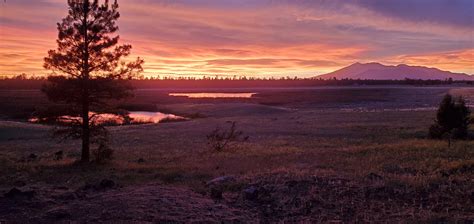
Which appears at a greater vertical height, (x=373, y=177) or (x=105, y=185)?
(x=373, y=177)

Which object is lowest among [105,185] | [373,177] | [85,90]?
[105,185]

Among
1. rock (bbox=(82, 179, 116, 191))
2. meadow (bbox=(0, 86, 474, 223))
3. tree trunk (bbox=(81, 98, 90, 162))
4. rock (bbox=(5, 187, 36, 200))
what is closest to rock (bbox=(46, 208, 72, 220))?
meadow (bbox=(0, 86, 474, 223))

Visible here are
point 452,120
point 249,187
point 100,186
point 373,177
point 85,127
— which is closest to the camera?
point 249,187

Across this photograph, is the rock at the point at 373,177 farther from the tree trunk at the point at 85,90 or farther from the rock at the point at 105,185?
the tree trunk at the point at 85,90

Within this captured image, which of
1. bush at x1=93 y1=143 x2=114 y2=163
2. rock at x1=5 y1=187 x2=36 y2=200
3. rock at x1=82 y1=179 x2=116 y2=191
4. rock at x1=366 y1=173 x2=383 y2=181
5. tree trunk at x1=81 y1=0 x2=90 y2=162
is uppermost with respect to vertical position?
tree trunk at x1=81 y1=0 x2=90 y2=162

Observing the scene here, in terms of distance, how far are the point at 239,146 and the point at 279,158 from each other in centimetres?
845

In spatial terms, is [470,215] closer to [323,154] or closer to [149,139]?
[323,154]

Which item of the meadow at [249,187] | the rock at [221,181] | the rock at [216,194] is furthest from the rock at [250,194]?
the rock at [221,181]

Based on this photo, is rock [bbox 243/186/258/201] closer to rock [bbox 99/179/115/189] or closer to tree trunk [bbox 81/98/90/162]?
rock [bbox 99/179/115/189]

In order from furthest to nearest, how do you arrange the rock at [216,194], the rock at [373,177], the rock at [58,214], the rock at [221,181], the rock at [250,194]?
1. the rock at [221,181]
2. the rock at [373,177]
3. the rock at [216,194]
4. the rock at [250,194]
5. the rock at [58,214]

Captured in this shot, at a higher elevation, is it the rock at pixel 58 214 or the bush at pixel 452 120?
the bush at pixel 452 120

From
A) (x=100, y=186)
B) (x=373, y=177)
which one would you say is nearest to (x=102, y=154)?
(x=100, y=186)

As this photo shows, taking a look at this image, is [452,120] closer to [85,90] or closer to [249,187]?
[249,187]

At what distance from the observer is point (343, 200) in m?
11.3
